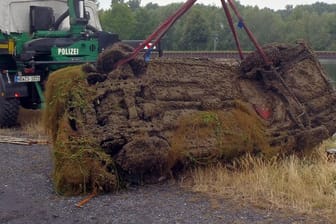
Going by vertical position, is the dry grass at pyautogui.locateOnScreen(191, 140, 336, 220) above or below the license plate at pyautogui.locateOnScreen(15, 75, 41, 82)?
below

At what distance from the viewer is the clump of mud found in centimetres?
667

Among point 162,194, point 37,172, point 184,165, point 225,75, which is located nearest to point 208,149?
point 184,165

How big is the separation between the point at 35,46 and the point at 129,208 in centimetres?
675

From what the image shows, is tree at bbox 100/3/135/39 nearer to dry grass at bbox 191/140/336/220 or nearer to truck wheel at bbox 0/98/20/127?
truck wheel at bbox 0/98/20/127

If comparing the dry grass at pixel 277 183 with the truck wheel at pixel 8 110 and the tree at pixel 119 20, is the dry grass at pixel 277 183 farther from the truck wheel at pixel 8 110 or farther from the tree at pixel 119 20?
the tree at pixel 119 20

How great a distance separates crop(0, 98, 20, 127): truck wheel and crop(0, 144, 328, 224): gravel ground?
4961mm

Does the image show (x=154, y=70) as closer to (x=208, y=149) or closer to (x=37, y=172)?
(x=208, y=149)

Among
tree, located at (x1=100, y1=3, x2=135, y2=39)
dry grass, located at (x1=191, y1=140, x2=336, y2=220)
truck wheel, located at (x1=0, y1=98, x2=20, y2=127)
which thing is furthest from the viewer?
tree, located at (x1=100, y1=3, x2=135, y2=39)

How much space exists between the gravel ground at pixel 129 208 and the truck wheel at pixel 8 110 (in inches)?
195

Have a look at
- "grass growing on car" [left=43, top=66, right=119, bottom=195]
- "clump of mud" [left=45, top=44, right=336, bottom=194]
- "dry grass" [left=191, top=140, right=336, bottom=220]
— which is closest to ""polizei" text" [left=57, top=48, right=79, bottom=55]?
"clump of mud" [left=45, top=44, right=336, bottom=194]

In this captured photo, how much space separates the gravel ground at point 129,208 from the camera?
5770mm

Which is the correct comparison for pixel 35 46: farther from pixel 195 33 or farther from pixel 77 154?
pixel 195 33

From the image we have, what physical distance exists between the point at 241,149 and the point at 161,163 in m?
1.06

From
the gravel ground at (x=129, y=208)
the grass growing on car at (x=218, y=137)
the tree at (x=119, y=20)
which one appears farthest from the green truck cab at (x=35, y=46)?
the tree at (x=119, y=20)
